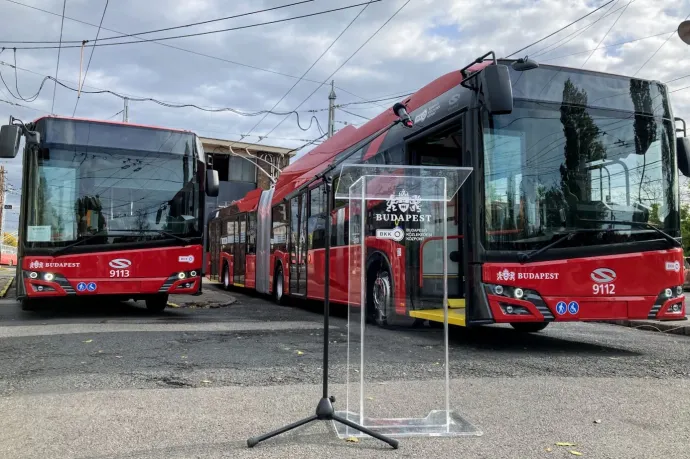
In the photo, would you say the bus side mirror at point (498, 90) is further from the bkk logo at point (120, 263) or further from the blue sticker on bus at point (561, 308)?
the bkk logo at point (120, 263)

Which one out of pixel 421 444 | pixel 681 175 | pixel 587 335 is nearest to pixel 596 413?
pixel 421 444

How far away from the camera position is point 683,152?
25.5 ft

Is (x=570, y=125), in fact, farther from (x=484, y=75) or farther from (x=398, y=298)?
(x=398, y=298)

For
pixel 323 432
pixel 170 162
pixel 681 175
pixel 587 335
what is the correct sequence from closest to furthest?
1. pixel 323 432
2. pixel 681 175
3. pixel 587 335
4. pixel 170 162

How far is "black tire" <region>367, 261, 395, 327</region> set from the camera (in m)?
4.12

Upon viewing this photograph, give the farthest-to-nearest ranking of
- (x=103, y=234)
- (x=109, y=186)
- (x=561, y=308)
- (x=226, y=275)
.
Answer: (x=226, y=275) → (x=109, y=186) → (x=103, y=234) → (x=561, y=308)

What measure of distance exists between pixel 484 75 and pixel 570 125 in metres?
1.39

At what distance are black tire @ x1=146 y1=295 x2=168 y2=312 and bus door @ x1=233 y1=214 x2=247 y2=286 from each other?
6065mm

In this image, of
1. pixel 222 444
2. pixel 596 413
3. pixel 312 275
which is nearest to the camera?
pixel 222 444

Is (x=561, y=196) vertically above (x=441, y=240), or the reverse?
(x=561, y=196)

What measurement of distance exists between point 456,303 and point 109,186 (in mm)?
6737

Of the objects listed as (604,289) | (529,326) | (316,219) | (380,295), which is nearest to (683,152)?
(604,289)

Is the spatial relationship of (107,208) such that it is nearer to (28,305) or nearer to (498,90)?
(28,305)

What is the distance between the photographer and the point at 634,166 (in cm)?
727
